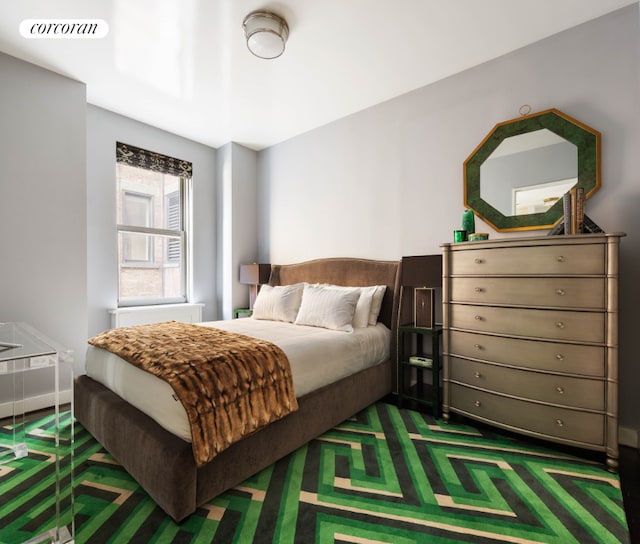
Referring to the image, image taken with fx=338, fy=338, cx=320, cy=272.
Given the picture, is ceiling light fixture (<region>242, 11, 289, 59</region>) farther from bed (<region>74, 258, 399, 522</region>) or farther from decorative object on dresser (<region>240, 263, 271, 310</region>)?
decorative object on dresser (<region>240, 263, 271, 310</region>)

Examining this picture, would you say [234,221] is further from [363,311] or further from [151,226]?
[363,311]

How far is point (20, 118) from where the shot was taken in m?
2.67

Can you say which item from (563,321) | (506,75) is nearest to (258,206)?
(506,75)

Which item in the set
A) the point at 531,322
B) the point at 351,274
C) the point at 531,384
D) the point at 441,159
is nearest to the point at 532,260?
the point at 531,322

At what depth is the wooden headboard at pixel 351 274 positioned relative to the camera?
3039 millimetres

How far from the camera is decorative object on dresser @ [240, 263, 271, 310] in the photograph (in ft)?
13.4

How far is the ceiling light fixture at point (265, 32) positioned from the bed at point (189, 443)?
2.12 meters

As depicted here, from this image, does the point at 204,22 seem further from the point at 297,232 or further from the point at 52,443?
the point at 52,443

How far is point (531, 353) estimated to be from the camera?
2033 millimetres

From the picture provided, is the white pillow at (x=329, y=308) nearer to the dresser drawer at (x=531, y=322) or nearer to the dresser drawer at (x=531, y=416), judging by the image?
the dresser drawer at (x=531, y=322)

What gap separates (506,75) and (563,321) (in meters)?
1.89

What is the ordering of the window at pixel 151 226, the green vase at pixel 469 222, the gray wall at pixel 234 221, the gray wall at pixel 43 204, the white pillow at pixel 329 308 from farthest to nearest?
1. the gray wall at pixel 234 221
2. the window at pixel 151 226
3. the white pillow at pixel 329 308
4. the gray wall at pixel 43 204
5. the green vase at pixel 469 222

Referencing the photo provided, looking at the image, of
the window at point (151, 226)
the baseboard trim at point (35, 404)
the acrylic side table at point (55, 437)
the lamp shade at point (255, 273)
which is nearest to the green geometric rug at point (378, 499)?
the acrylic side table at point (55, 437)

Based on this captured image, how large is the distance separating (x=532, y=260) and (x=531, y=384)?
74cm
